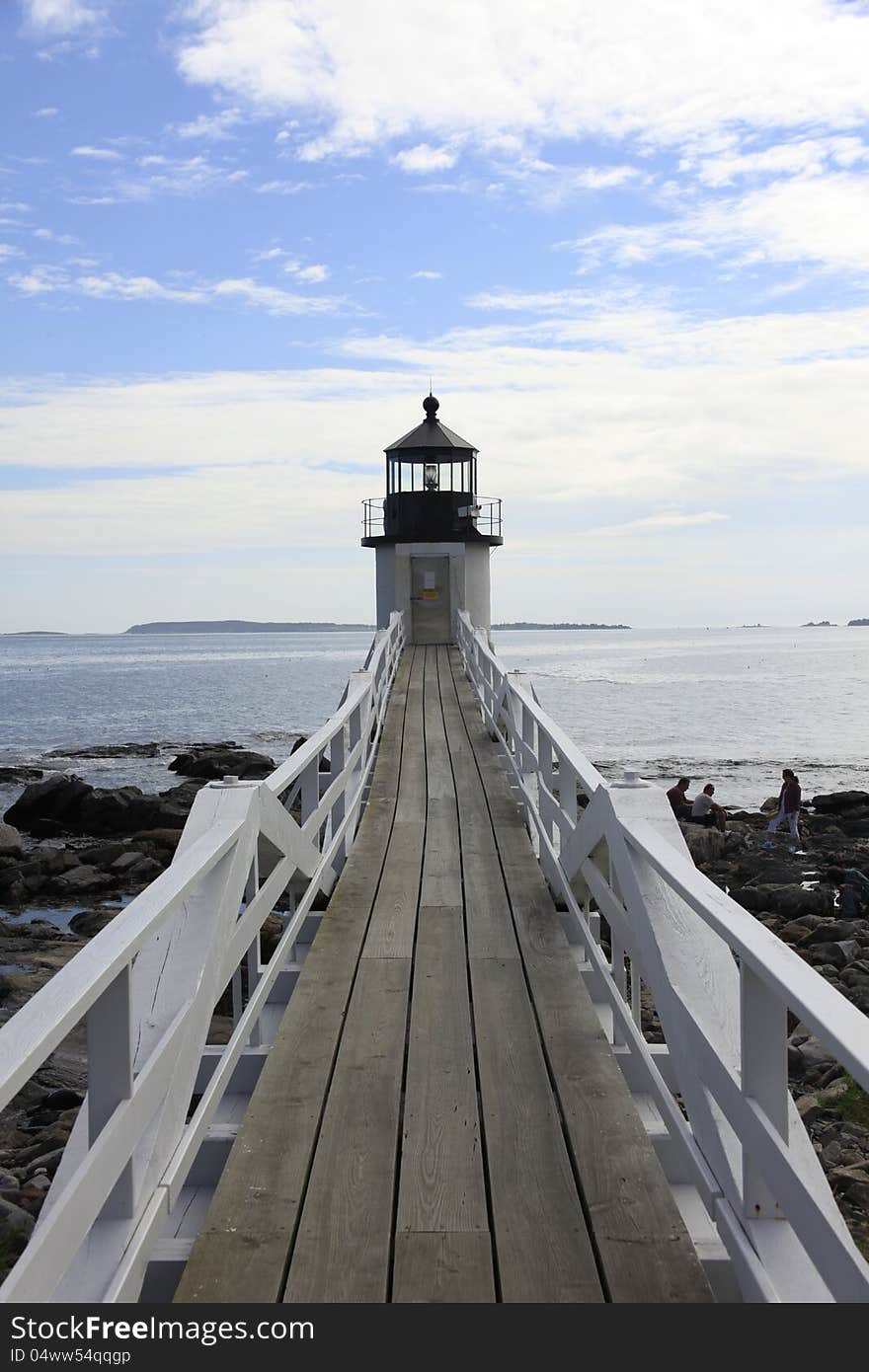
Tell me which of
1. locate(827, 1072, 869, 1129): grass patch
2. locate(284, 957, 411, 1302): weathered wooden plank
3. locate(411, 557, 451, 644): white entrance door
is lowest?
locate(827, 1072, 869, 1129): grass patch

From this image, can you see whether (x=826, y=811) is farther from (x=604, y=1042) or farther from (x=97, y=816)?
(x=604, y=1042)

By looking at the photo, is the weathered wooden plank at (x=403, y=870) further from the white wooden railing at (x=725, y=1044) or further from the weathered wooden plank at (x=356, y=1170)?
the white wooden railing at (x=725, y=1044)

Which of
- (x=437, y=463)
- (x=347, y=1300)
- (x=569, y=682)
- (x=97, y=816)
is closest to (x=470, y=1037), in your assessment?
(x=347, y=1300)

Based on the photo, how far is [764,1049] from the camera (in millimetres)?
2396

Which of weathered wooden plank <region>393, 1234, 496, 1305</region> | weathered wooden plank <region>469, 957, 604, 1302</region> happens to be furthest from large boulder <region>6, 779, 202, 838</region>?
weathered wooden plank <region>393, 1234, 496, 1305</region>

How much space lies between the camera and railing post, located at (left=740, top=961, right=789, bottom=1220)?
2355 mm

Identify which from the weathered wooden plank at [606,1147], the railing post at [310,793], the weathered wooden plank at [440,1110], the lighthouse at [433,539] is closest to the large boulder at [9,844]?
the lighthouse at [433,539]

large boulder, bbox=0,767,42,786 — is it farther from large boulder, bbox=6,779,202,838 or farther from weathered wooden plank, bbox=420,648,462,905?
weathered wooden plank, bbox=420,648,462,905

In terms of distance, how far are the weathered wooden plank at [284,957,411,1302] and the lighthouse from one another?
64.1 feet

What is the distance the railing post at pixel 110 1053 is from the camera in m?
2.36

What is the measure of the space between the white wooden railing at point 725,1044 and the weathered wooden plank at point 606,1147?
0.11 metres

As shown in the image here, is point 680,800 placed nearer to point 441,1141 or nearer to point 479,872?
point 479,872

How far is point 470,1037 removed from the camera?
14.3 feet

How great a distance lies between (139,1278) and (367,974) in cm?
253
